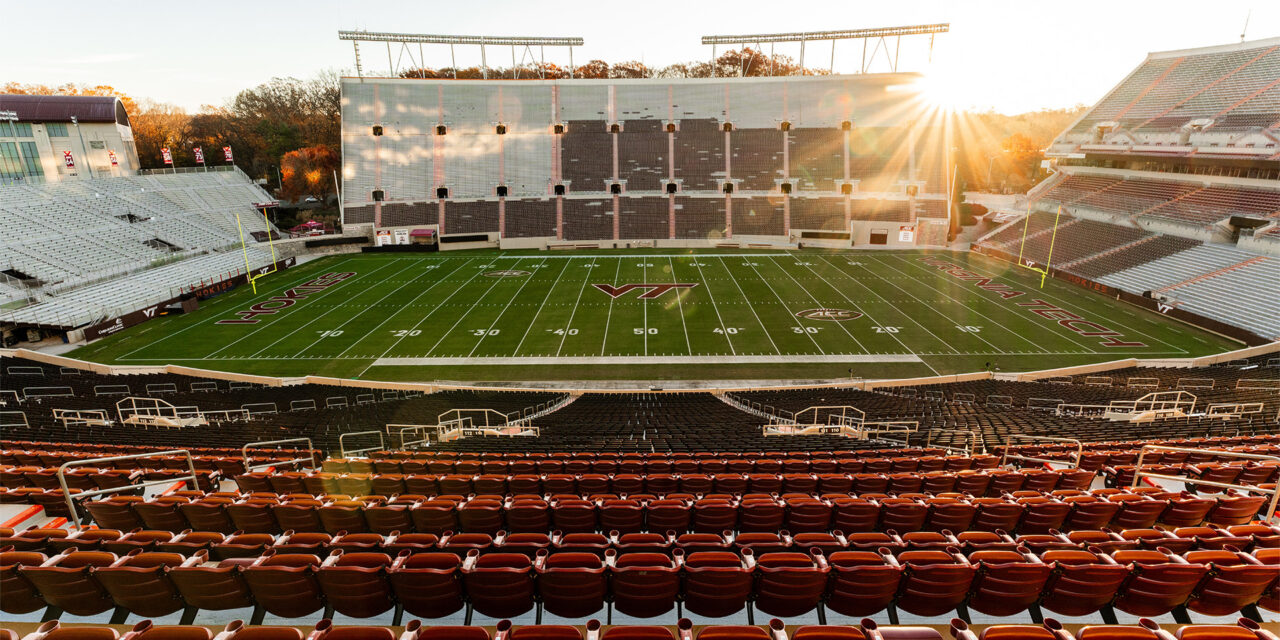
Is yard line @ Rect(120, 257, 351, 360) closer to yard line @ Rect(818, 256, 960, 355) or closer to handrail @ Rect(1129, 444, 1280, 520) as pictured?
handrail @ Rect(1129, 444, 1280, 520)

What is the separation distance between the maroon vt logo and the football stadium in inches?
14.1

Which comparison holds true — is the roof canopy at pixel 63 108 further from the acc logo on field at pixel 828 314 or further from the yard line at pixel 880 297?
the yard line at pixel 880 297

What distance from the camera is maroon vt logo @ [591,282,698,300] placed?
35531 millimetres

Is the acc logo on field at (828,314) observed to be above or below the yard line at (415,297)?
below

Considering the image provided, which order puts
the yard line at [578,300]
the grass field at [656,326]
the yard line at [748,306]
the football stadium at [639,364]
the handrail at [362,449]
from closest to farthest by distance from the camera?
the football stadium at [639,364] < the handrail at [362,449] < the grass field at [656,326] < the yard line at [748,306] < the yard line at [578,300]

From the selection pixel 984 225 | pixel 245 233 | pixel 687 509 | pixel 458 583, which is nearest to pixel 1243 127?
pixel 984 225

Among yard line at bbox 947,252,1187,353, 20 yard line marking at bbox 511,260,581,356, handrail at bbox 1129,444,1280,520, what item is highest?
handrail at bbox 1129,444,1280,520

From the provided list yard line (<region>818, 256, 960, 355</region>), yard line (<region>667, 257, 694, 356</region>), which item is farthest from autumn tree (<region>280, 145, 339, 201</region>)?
yard line (<region>818, 256, 960, 355</region>)

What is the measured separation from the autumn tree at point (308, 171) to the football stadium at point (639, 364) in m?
0.49

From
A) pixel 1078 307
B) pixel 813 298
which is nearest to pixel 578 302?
pixel 813 298

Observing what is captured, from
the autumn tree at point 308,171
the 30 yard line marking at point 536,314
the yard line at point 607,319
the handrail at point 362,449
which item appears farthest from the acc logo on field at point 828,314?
the autumn tree at point 308,171

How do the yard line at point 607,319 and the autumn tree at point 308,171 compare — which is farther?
the autumn tree at point 308,171

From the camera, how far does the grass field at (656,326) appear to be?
25.2 m

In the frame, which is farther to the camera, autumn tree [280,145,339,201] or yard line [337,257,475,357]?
autumn tree [280,145,339,201]
